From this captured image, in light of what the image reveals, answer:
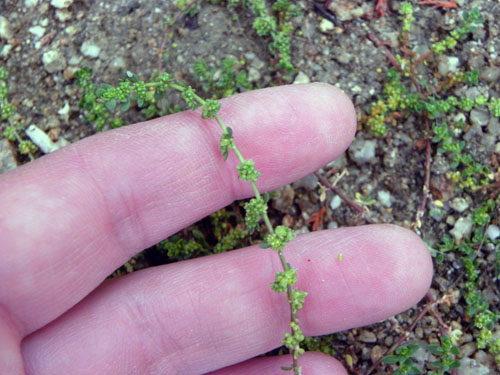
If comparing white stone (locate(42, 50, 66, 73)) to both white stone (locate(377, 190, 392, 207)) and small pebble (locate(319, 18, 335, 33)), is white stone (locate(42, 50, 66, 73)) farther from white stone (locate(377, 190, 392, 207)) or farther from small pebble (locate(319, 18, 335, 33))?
white stone (locate(377, 190, 392, 207))

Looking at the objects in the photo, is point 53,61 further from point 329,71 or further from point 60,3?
point 329,71

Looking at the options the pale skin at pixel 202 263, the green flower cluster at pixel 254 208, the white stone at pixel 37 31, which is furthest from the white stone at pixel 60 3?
the green flower cluster at pixel 254 208

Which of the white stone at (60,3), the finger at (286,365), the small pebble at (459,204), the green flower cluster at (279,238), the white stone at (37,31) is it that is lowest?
the finger at (286,365)

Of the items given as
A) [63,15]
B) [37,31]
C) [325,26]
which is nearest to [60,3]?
[63,15]

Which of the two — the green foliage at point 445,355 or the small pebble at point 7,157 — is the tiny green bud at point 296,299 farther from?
the small pebble at point 7,157

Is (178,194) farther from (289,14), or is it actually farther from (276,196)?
(289,14)

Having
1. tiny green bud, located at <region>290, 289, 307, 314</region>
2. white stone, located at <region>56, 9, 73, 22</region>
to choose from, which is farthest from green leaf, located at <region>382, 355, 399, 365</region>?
white stone, located at <region>56, 9, 73, 22</region>
